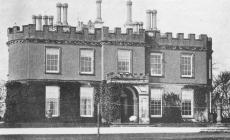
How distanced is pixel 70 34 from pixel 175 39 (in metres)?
8.10

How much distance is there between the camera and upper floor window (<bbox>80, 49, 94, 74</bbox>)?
121ft

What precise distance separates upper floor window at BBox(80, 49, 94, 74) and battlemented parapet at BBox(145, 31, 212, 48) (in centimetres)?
457

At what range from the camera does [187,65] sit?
130 feet

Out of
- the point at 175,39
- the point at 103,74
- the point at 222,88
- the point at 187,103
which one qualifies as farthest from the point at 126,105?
the point at 222,88

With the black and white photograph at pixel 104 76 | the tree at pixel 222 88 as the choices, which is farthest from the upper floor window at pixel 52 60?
the tree at pixel 222 88

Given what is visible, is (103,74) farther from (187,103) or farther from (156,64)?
(187,103)

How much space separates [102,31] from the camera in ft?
122

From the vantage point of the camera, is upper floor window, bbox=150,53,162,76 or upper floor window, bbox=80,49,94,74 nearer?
upper floor window, bbox=80,49,94,74

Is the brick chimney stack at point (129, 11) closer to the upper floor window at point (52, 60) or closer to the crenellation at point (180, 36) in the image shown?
the crenellation at point (180, 36)

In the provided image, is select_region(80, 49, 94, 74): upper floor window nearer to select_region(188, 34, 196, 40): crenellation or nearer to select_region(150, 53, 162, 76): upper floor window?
select_region(150, 53, 162, 76): upper floor window

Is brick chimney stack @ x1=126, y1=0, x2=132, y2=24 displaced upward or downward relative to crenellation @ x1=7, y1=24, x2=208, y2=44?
upward

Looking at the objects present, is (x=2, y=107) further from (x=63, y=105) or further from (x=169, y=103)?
(x=169, y=103)

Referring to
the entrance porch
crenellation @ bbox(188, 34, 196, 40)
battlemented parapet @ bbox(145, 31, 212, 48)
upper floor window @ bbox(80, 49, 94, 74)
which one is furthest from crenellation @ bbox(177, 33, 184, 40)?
upper floor window @ bbox(80, 49, 94, 74)

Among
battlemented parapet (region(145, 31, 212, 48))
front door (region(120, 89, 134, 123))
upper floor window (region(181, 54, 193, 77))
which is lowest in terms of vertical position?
front door (region(120, 89, 134, 123))
